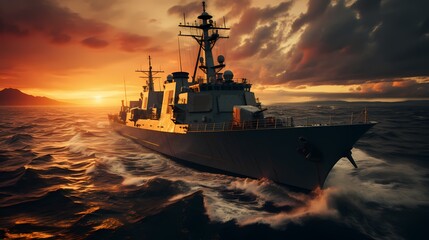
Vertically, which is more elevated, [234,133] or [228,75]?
[228,75]

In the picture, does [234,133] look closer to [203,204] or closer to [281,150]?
[281,150]

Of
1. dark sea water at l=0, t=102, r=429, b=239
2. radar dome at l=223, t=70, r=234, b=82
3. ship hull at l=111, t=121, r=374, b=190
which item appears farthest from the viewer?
radar dome at l=223, t=70, r=234, b=82

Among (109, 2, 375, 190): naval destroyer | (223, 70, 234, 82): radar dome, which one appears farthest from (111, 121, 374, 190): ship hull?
(223, 70, 234, 82): radar dome

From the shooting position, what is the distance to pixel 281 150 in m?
11.4

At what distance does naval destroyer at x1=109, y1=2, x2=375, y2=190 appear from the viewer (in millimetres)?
10430

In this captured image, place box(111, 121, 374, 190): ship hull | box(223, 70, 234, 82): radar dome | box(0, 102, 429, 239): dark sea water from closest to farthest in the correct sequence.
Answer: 1. box(0, 102, 429, 239): dark sea water
2. box(111, 121, 374, 190): ship hull
3. box(223, 70, 234, 82): radar dome

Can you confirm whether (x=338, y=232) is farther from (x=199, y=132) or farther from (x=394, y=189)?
(x=199, y=132)

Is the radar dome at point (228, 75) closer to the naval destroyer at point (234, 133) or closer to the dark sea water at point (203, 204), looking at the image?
the naval destroyer at point (234, 133)

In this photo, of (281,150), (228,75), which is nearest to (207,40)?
(228,75)

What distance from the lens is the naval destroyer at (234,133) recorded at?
10430mm

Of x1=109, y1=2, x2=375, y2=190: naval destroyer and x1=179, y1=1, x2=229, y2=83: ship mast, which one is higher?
x1=179, y1=1, x2=229, y2=83: ship mast

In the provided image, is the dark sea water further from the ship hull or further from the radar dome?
the radar dome

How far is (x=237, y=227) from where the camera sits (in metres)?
9.04

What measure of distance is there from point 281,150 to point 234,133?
249cm
